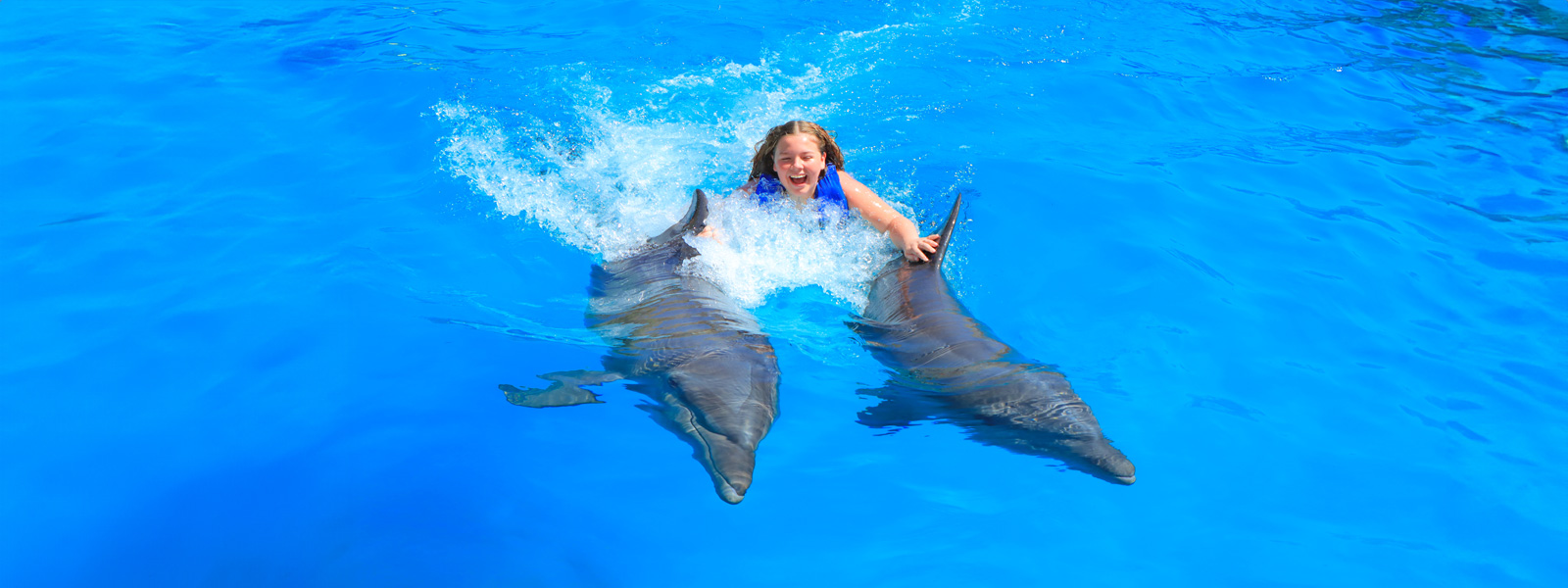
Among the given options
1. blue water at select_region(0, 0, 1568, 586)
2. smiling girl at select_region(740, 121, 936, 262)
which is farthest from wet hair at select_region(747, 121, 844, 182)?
blue water at select_region(0, 0, 1568, 586)

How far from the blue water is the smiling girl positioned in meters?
0.23

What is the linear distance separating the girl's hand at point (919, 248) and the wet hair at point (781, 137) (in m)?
1.06

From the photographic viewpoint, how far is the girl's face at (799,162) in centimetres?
579

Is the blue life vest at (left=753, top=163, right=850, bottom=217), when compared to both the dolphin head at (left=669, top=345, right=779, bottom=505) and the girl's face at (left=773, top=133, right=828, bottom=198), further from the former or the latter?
the dolphin head at (left=669, top=345, right=779, bottom=505)

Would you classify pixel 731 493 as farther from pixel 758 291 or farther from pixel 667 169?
pixel 667 169

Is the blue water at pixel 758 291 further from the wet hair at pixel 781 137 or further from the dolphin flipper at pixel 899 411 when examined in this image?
the wet hair at pixel 781 137

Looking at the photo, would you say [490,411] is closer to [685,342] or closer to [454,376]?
[454,376]

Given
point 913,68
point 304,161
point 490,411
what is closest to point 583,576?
point 490,411

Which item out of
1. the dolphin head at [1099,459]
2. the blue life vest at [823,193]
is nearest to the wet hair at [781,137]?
the blue life vest at [823,193]

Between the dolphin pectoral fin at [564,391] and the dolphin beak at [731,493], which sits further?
the dolphin pectoral fin at [564,391]

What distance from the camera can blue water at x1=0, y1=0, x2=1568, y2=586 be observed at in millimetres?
3537

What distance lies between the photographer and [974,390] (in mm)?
3969

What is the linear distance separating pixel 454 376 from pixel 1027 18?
7.34 metres

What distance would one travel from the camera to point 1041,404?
388 cm
